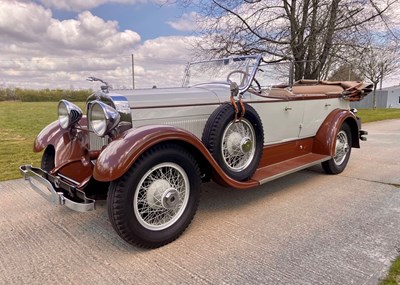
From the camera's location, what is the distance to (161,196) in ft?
9.05

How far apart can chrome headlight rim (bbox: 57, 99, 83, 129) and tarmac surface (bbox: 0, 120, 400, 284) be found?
971 mm

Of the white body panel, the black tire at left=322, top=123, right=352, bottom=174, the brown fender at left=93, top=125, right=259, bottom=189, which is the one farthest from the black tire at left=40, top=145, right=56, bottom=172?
the black tire at left=322, top=123, right=352, bottom=174

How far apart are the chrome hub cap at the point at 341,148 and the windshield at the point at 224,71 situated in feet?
6.80

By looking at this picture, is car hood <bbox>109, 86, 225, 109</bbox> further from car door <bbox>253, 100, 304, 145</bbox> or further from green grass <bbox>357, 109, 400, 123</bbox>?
green grass <bbox>357, 109, 400, 123</bbox>

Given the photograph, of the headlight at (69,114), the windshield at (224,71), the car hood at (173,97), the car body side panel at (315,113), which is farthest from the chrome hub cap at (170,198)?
the car body side panel at (315,113)

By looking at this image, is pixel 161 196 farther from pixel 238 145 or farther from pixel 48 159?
pixel 48 159

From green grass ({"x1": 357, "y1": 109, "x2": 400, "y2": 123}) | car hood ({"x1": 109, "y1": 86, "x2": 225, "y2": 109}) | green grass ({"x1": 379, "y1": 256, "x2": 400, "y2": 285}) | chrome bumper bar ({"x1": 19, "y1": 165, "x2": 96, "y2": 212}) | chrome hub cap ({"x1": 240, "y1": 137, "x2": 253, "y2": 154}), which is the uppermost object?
car hood ({"x1": 109, "y1": 86, "x2": 225, "y2": 109})

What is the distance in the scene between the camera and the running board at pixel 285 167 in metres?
3.68

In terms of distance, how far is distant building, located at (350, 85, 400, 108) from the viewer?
122 feet

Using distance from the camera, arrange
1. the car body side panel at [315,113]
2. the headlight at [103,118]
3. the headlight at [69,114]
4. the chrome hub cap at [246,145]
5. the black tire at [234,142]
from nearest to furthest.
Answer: the headlight at [103,118] < the black tire at [234,142] < the headlight at [69,114] < the chrome hub cap at [246,145] < the car body side panel at [315,113]

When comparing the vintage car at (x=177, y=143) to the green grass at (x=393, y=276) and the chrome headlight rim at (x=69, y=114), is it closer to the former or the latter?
the chrome headlight rim at (x=69, y=114)

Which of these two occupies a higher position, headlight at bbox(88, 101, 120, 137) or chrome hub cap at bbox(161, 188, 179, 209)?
headlight at bbox(88, 101, 120, 137)

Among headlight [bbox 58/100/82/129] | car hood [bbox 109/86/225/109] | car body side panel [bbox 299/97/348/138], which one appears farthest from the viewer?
car body side panel [bbox 299/97/348/138]

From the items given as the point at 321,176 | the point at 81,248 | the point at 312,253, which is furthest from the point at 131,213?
the point at 321,176
